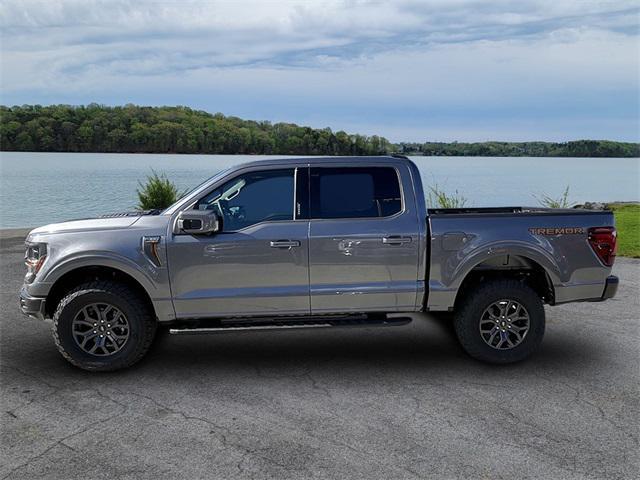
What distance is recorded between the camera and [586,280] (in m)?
5.70

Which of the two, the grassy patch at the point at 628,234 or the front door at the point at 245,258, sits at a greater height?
the front door at the point at 245,258

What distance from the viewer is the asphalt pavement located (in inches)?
144

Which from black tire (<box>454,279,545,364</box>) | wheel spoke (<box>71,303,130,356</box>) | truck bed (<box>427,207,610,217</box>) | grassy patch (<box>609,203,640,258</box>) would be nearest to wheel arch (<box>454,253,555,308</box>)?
black tire (<box>454,279,545,364</box>)

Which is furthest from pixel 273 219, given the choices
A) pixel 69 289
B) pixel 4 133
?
pixel 4 133

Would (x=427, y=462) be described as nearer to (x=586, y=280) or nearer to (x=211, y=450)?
(x=211, y=450)

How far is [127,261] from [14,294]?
4.44m

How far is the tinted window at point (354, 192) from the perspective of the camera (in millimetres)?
5559

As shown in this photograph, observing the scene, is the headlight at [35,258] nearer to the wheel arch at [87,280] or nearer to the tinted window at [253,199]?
the wheel arch at [87,280]

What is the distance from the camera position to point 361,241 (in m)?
5.43

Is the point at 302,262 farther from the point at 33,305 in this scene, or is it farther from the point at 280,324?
the point at 33,305

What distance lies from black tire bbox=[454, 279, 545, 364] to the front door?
1554mm

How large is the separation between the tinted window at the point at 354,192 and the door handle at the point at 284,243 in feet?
1.06

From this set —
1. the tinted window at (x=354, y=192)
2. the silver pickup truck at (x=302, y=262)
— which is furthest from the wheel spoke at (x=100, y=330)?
the tinted window at (x=354, y=192)

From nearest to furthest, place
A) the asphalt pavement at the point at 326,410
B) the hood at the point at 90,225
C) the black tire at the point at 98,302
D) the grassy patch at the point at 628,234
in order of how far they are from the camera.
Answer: the asphalt pavement at the point at 326,410, the black tire at the point at 98,302, the hood at the point at 90,225, the grassy patch at the point at 628,234
